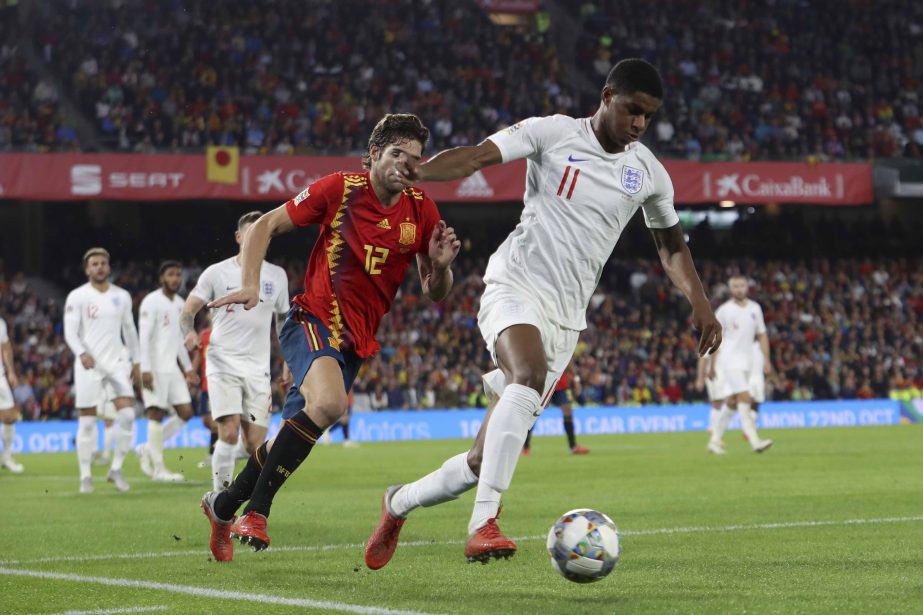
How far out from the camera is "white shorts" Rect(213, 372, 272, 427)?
10.2 m

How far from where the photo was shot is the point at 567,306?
5977 mm

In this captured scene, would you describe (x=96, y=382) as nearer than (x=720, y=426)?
Yes

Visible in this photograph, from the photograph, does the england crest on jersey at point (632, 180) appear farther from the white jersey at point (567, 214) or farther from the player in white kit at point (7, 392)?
the player in white kit at point (7, 392)

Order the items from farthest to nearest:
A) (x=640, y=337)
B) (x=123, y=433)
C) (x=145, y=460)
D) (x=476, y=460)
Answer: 1. (x=640, y=337)
2. (x=145, y=460)
3. (x=123, y=433)
4. (x=476, y=460)

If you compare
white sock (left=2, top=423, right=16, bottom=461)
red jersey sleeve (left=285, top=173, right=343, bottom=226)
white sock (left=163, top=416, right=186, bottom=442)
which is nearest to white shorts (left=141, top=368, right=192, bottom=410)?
white sock (left=163, top=416, right=186, bottom=442)

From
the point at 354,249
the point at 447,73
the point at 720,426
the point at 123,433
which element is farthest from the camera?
the point at 447,73

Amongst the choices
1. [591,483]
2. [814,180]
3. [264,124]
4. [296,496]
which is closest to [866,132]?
[814,180]

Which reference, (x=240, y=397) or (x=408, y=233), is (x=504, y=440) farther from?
(x=240, y=397)

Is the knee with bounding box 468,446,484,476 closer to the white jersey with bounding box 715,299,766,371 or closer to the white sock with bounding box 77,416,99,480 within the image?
the white sock with bounding box 77,416,99,480

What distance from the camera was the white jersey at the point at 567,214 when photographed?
5.91 meters

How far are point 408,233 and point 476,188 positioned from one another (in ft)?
75.4

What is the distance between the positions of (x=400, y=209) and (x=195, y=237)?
1043 inches

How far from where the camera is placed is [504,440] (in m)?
5.33

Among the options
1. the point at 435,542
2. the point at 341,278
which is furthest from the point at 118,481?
the point at 341,278
